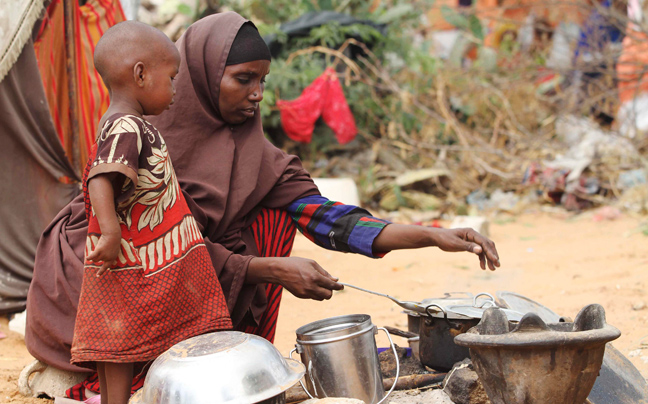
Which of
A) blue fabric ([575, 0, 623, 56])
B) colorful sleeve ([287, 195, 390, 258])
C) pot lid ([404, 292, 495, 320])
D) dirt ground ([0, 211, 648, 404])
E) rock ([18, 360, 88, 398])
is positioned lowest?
dirt ground ([0, 211, 648, 404])

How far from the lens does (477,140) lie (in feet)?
27.5

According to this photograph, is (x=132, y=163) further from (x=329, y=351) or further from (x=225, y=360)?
(x=329, y=351)

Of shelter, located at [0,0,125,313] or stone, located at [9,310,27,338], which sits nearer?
stone, located at [9,310,27,338]

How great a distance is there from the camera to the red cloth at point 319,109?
8.03 m

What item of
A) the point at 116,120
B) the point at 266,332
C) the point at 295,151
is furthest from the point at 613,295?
the point at 295,151

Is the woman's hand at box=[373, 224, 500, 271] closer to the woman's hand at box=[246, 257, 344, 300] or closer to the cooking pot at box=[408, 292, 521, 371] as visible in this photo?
the cooking pot at box=[408, 292, 521, 371]

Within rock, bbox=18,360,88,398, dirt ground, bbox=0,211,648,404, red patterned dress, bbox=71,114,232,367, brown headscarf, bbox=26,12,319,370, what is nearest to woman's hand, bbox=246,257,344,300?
brown headscarf, bbox=26,12,319,370

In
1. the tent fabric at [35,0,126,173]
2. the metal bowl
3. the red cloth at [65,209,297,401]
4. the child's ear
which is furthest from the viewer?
the tent fabric at [35,0,126,173]

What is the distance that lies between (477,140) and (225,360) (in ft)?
23.5

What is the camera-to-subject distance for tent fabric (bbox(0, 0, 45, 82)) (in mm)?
3623

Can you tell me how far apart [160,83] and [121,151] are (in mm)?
303

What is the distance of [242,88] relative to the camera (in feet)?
8.35

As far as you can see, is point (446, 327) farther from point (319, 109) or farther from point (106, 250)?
point (319, 109)

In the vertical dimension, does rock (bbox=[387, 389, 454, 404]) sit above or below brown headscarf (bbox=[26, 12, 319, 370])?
below
